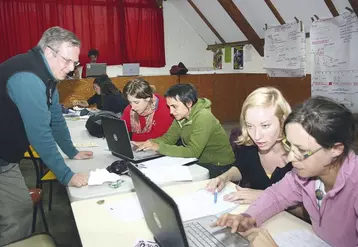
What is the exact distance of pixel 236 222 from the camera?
116cm

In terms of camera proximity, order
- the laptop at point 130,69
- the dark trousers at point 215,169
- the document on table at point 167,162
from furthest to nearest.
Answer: the laptop at point 130,69, the dark trousers at point 215,169, the document on table at point 167,162

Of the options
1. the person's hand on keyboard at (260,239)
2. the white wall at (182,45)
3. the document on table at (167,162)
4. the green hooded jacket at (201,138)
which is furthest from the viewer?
the white wall at (182,45)

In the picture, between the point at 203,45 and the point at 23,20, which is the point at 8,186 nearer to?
the point at 23,20

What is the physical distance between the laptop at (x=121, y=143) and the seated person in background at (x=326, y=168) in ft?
3.28

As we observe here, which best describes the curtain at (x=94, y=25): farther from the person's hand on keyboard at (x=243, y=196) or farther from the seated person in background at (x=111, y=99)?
the person's hand on keyboard at (x=243, y=196)

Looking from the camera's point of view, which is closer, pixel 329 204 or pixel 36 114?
pixel 329 204

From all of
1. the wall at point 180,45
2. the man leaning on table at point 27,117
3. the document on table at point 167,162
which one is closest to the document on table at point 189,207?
the man leaning on table at point 27,117

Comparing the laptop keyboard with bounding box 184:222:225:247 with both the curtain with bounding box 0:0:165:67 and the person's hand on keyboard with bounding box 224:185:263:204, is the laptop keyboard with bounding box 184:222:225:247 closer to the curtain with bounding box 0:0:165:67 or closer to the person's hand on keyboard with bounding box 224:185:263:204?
the person's hand on keyboard with bounding box 224:185:263:204

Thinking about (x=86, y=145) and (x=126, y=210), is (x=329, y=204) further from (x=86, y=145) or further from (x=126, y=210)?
(x=86, y=145)

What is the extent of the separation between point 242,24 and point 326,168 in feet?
17.8

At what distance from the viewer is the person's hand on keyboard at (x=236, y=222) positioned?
1157 millimetres

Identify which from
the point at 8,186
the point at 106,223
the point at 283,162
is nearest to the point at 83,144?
the point at 8,186

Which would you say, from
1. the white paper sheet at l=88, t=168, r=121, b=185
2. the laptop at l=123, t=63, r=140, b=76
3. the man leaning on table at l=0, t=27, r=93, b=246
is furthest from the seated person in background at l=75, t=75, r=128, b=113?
the white paper sheet at l=88, t=168, r=121, b=185

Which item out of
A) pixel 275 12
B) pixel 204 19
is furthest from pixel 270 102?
pixel 204 19
